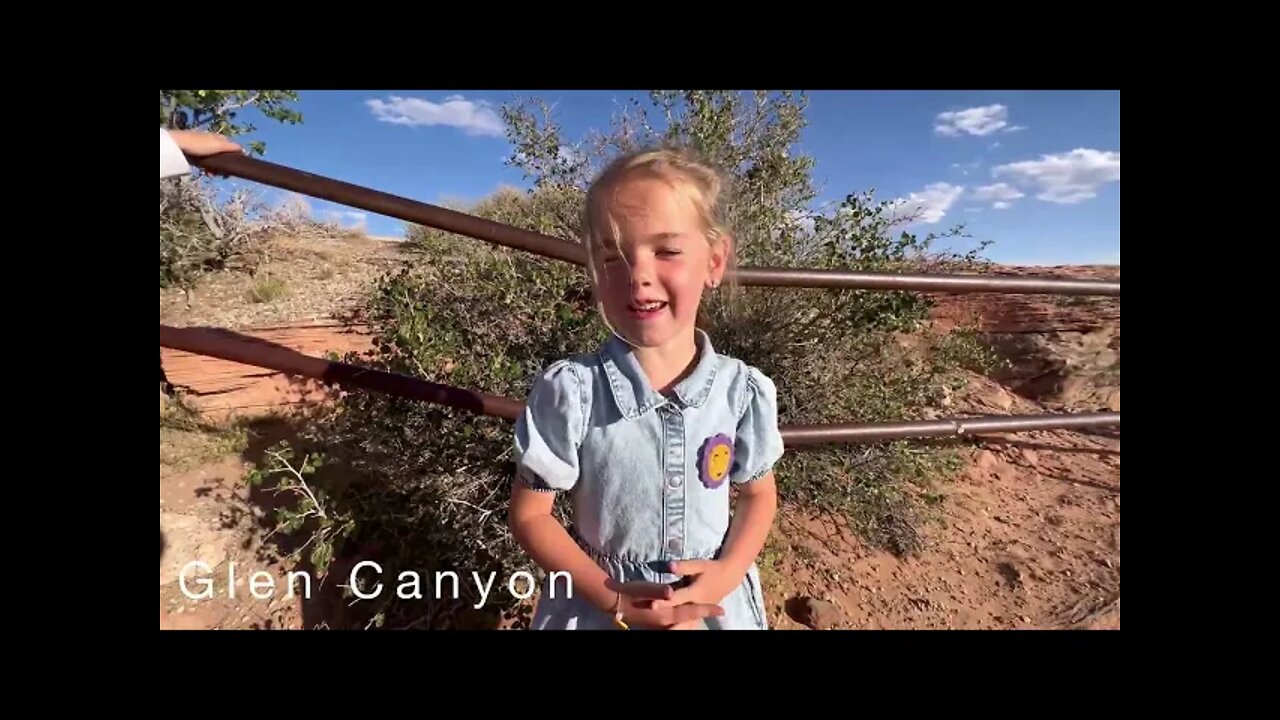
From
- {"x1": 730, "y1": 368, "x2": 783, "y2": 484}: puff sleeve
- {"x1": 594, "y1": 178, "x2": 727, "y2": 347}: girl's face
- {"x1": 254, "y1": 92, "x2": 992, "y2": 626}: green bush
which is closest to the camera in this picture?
{"x1": 594, "y1": 178, "x2": 727, "y2": 347}: girl's face

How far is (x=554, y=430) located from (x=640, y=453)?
0.47 ft

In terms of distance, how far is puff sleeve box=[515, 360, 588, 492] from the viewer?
877 millimetres

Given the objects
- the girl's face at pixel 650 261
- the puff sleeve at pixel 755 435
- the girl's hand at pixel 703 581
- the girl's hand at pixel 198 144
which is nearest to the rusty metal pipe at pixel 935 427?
the puff sleeve at pixel 755 435

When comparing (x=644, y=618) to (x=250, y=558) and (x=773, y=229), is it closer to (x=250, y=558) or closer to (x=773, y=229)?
(x=250, y=558)

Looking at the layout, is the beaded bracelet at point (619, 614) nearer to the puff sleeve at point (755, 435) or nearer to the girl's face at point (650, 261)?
the puff sleeve at point (755, 435)

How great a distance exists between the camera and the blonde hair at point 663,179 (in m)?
0.90

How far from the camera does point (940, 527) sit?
2.87 meters

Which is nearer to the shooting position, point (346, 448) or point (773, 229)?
point (346, 448)

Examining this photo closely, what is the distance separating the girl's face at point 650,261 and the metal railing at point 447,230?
0.28 m

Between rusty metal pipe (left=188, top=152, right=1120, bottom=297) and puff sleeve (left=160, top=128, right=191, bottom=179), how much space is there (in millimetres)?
24

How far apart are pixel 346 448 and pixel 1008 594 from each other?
3042 millimetres

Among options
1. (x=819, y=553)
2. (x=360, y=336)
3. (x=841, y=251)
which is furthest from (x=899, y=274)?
(x=360, y=336)

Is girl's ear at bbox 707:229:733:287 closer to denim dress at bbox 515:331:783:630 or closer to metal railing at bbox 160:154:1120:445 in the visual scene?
denim dress at bbox 515:331:783:630

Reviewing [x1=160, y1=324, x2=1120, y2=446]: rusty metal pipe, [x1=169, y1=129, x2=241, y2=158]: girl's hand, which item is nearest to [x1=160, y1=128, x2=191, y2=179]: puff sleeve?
[x1=169, y1=129, x2=241, y2=158]: girl's hand
